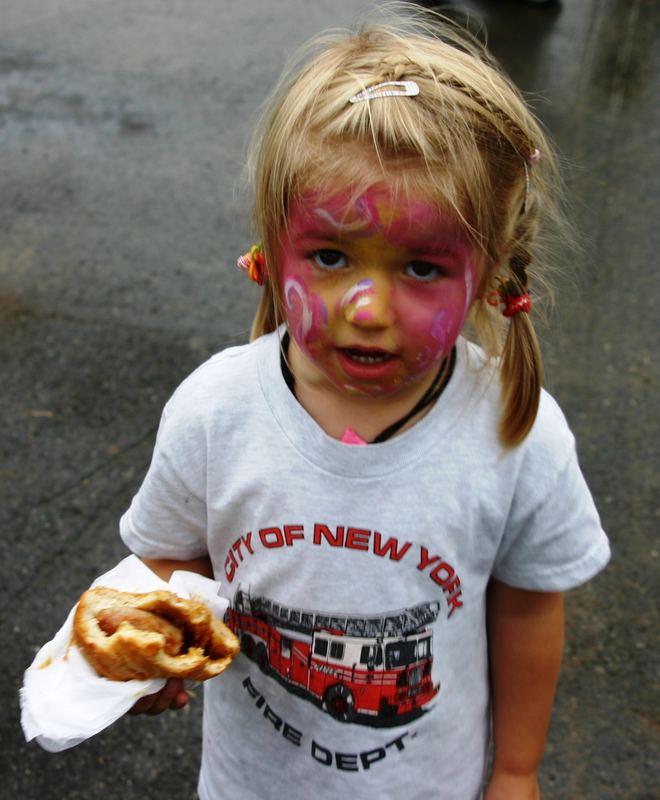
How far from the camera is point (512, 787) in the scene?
1.64m

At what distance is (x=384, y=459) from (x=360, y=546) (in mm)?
140

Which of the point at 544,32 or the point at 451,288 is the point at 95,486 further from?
the point at 544,32

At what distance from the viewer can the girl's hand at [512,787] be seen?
1.64 metres

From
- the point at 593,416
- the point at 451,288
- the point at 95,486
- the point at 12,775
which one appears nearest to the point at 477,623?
the point at 451,288

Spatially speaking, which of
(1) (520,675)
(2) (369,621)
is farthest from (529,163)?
(1) (520,675)

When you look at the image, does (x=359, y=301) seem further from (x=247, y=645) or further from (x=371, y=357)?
(x=247, y=645)

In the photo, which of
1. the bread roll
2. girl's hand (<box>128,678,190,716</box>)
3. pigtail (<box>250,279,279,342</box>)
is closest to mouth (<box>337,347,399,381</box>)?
pigtail (<box>250,279,279,342</box>)

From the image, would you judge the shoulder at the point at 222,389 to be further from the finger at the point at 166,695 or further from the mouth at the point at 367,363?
the finger at the point at 166,695

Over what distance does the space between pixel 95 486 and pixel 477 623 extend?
2.26 metres

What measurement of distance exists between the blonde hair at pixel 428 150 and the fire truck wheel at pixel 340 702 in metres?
0.48

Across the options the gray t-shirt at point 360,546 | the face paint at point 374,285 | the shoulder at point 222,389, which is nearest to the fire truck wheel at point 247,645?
the gray t-shirt at point 360,546

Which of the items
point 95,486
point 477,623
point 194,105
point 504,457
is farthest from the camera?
point 194,105

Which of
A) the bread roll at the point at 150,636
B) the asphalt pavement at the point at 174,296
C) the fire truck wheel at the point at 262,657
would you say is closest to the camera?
the bread roll at the point at 150,636

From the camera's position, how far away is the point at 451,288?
1304 mm
